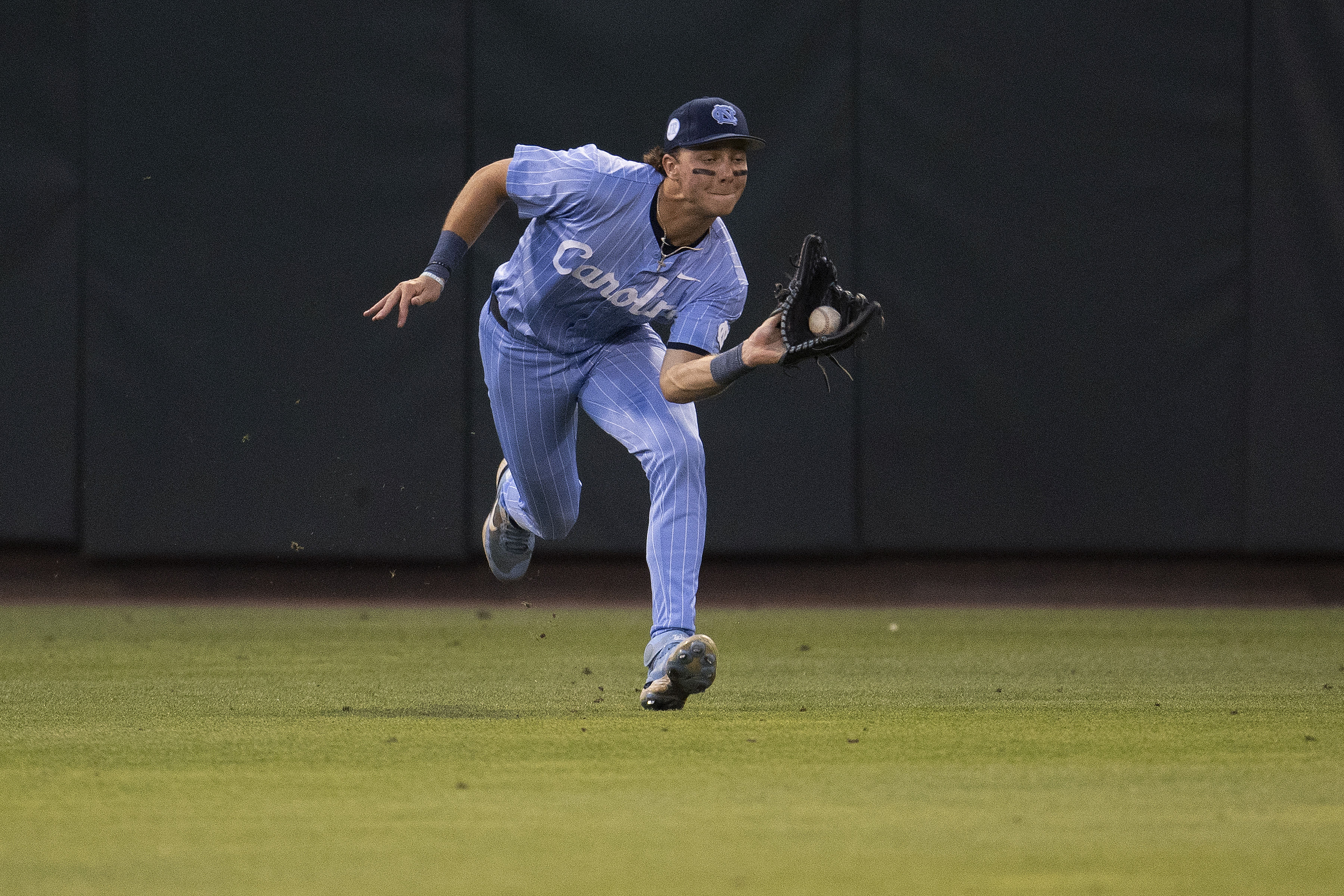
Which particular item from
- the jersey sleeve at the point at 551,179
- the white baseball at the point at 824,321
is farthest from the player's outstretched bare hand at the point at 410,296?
the white baseball at the point at 824,321

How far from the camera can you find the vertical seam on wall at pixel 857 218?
7941mm

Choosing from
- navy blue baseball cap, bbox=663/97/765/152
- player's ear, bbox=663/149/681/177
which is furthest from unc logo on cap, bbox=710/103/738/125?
player's ear, bbox=663/149/681/177

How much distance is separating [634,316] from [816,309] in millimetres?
877

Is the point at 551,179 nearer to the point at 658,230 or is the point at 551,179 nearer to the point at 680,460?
the point at 658,230

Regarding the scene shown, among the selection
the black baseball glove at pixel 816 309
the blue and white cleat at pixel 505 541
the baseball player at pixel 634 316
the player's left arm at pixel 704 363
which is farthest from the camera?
the blue and white cleat at pixel 505 541

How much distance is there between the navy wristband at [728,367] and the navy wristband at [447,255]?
2.62ft

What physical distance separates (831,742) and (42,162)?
19.1ft

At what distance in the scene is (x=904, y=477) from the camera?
26.2ft

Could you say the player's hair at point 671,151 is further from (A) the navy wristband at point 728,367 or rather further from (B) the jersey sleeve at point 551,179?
(A) the navy wristband at point 728,367

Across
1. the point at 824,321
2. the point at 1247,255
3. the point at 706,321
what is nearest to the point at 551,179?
the point at 706,321

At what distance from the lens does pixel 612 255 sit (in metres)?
4.66

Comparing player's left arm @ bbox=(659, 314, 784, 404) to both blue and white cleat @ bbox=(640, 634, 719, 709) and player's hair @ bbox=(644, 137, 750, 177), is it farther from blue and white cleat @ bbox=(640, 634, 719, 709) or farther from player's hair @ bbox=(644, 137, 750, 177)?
blue and white cleat @ bbox=(640, 634, 719, 709)

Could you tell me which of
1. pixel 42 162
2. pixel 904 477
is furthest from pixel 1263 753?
pixel 42 162

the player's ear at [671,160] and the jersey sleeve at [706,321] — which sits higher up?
the player's ear at [671,160]
